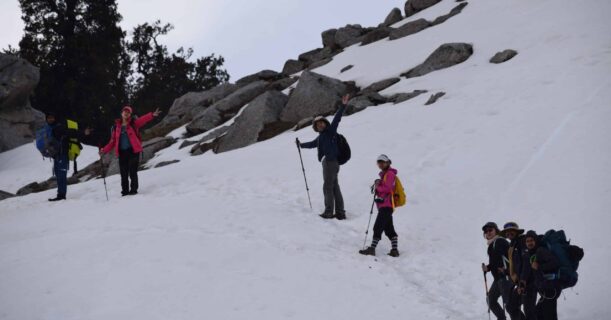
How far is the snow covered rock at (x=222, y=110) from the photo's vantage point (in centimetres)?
3225

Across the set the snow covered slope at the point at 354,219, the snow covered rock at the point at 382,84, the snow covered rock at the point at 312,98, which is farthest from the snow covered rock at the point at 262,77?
the snow covered slope at the point at 354,219

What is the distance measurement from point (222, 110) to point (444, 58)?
14.1 metres

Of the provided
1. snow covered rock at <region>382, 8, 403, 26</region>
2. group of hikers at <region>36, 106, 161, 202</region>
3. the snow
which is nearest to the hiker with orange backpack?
group of hikers at <region>36, 106, 161, 202</region>

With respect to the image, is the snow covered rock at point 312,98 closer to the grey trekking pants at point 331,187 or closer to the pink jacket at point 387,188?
the grey trekking pants at point 331,187

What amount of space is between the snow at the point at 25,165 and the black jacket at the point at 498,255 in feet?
87.0

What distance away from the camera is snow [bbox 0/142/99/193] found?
29864 millimetres

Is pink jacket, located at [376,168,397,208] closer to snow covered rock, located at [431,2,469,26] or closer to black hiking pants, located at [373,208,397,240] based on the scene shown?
black hiking pants, located at [373,208,397,240]

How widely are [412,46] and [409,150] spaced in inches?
722

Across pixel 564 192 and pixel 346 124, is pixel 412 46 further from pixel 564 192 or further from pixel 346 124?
pixel 564 192

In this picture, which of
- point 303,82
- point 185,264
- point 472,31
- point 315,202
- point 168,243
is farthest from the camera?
point 472,31

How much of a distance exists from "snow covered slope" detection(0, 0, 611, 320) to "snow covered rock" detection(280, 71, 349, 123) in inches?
145

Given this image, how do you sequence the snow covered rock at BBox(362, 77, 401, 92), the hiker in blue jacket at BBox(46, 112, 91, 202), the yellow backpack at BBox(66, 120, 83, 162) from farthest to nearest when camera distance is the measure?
the snow covered rock at BBox(362, 77, 401, 92), the yellow backpack at BBox(66, 120, 83, 162), the hiker in blue jacket at BBox(46, 112, 91, 202)

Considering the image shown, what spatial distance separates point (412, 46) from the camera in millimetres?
34250

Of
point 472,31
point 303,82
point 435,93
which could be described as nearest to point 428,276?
point 435,93
